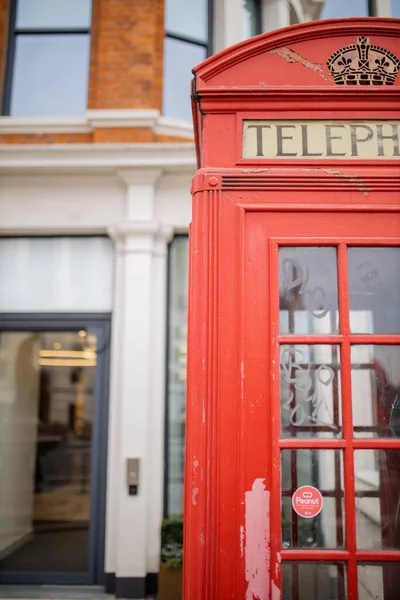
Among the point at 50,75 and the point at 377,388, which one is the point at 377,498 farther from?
the point at 50,75

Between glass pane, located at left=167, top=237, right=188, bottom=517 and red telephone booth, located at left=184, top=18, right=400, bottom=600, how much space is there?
10.2ft

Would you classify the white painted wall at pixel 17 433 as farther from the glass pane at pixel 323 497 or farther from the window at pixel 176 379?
the glass pane at pixel 323 497

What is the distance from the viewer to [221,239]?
7.17 ft

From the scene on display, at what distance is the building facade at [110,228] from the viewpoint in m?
5.14

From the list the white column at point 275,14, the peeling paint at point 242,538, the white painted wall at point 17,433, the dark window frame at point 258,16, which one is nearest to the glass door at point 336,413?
the peeling paint at point 242,538

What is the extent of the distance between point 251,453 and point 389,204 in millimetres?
1137

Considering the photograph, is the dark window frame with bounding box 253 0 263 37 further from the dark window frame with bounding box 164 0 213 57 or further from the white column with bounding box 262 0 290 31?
the dark window frame with bounding box 164 0 213 57

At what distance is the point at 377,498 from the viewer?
2197 millimetres

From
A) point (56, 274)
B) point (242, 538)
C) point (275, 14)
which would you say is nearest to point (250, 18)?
point (275, 14)

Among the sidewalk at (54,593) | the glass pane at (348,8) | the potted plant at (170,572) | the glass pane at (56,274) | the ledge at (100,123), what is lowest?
the sidewalk at (54,593)

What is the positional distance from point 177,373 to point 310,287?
11.2 ft

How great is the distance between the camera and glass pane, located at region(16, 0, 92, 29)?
20.4 feet

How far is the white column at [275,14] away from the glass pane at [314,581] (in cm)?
593

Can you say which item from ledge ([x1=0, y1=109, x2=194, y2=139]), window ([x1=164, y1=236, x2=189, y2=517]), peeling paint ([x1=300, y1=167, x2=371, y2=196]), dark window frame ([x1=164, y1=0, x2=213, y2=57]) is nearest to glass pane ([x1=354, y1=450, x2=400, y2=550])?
peeling paint ([x1=300, y1=167, x2=371, y2=196])
